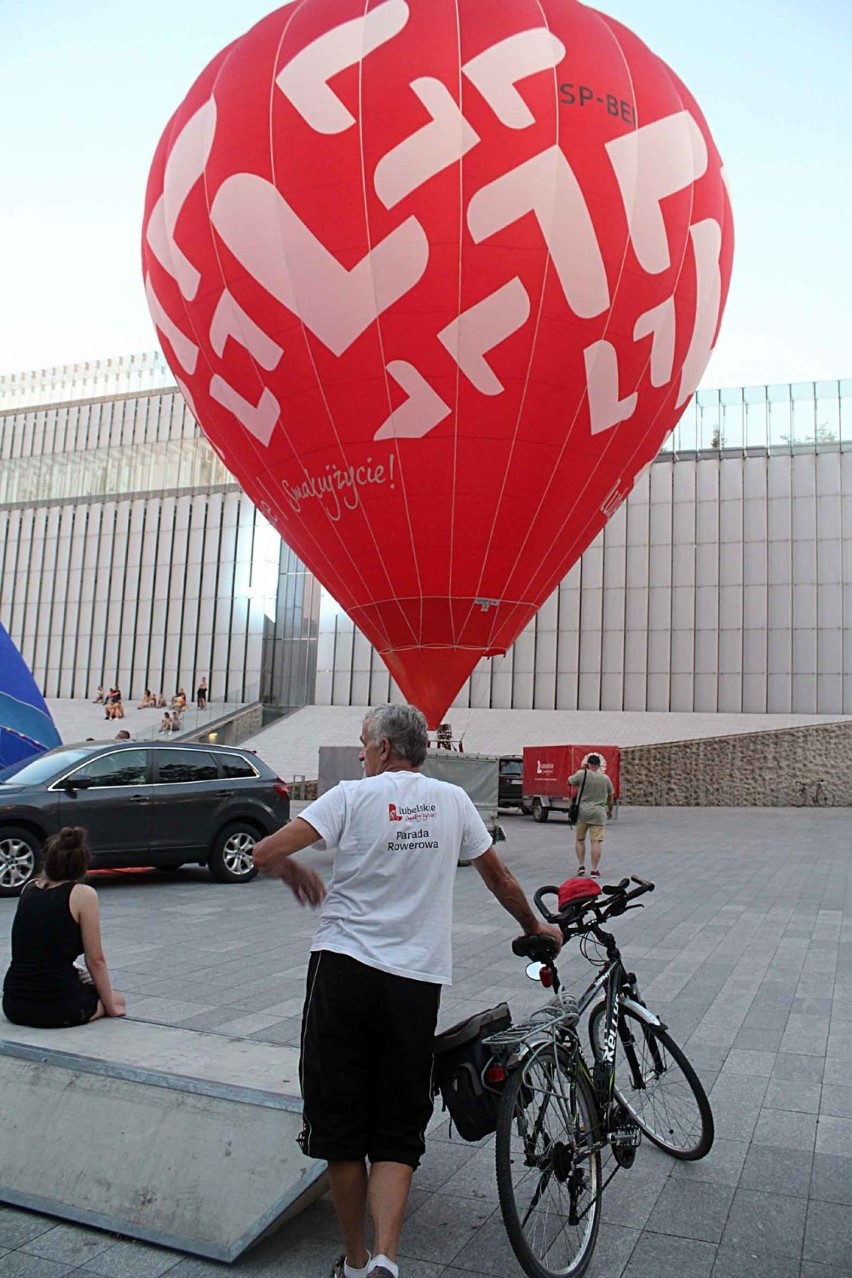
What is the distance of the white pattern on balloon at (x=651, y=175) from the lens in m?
14.1

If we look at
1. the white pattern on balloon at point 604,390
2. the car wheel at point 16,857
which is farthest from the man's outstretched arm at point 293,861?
the white pattern on balloon at point 604,390

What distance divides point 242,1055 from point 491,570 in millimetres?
11473

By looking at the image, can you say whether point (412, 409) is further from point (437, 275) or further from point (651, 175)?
point (651, 175)

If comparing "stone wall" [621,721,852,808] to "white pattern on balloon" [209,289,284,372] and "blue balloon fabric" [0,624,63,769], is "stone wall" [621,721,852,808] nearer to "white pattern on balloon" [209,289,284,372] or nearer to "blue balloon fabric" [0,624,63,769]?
"white pattern on balloon" [209,289,284,372]

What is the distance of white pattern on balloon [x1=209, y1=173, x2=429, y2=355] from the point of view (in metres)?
13.5

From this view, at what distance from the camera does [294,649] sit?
45.2 metres

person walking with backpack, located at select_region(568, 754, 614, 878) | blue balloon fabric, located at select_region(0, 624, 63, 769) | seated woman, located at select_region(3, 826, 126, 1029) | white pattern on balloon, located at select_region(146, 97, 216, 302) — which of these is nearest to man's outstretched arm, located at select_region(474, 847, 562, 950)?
seated woman, located at select_region(3, 826, 126, 1029)

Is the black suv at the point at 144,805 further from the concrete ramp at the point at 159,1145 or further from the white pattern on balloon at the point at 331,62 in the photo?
the white pattern on balloon at the point at 331,62

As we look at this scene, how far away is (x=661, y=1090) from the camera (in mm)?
Answer: 4180

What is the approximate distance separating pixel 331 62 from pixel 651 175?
4475 mm

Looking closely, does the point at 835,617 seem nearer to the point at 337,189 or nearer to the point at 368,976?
the point at 337,189

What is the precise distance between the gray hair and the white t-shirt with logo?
0.10 metres

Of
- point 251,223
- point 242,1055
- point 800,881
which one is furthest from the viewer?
point 251,223

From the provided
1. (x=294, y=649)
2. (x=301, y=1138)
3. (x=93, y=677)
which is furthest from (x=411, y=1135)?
(x=93, y=677)
